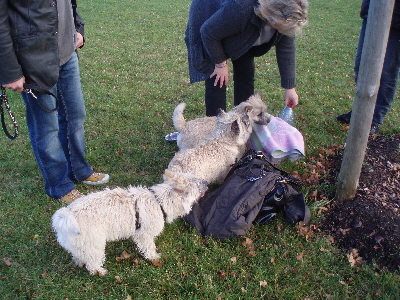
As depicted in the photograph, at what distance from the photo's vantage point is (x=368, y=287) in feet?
10.1

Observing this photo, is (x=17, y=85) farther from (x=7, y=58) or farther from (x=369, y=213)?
(x=369, y=213)

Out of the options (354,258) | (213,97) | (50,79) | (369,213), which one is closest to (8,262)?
(50,79)

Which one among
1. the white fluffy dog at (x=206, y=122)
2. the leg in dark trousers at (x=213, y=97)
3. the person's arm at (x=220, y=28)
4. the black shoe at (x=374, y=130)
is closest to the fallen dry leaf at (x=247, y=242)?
the white fluffy dog at (x=206, y=122)

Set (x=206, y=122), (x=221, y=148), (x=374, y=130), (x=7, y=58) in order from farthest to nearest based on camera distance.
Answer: (x=374, y=130), (x=206, y=122), (x=221, y=148), (x=7, y=58)

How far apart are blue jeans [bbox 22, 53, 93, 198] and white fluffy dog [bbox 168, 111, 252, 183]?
53.0 inches

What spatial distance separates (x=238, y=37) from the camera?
3680mm

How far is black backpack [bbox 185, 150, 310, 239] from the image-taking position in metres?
3.56

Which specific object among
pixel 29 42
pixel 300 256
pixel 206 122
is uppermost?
pixel 29 42

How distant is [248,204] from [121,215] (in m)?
1.35

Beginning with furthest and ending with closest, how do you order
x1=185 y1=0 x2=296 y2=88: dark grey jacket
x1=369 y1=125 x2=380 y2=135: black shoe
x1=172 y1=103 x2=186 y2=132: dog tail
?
1. x1=369 y1=125 x2=380 y2=135: black shoe
2. x1=172 y1=103 x2=186 y2=132: dog tail
3. x1=185 y1=0 x2=296 y2=88: dark grey jacket

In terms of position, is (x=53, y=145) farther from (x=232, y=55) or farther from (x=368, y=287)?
(x=368, y=287)

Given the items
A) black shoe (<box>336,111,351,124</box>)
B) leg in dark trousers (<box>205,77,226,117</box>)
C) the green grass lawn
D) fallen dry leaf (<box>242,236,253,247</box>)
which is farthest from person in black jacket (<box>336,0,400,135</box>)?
fallen dry leaf (<box>242,236,253,247</box>)

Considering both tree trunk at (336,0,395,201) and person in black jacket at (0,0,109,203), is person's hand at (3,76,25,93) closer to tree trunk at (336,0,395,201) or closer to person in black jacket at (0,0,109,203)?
person in black jacket at (0,0,109,203)

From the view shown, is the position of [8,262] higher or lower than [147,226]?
lower
